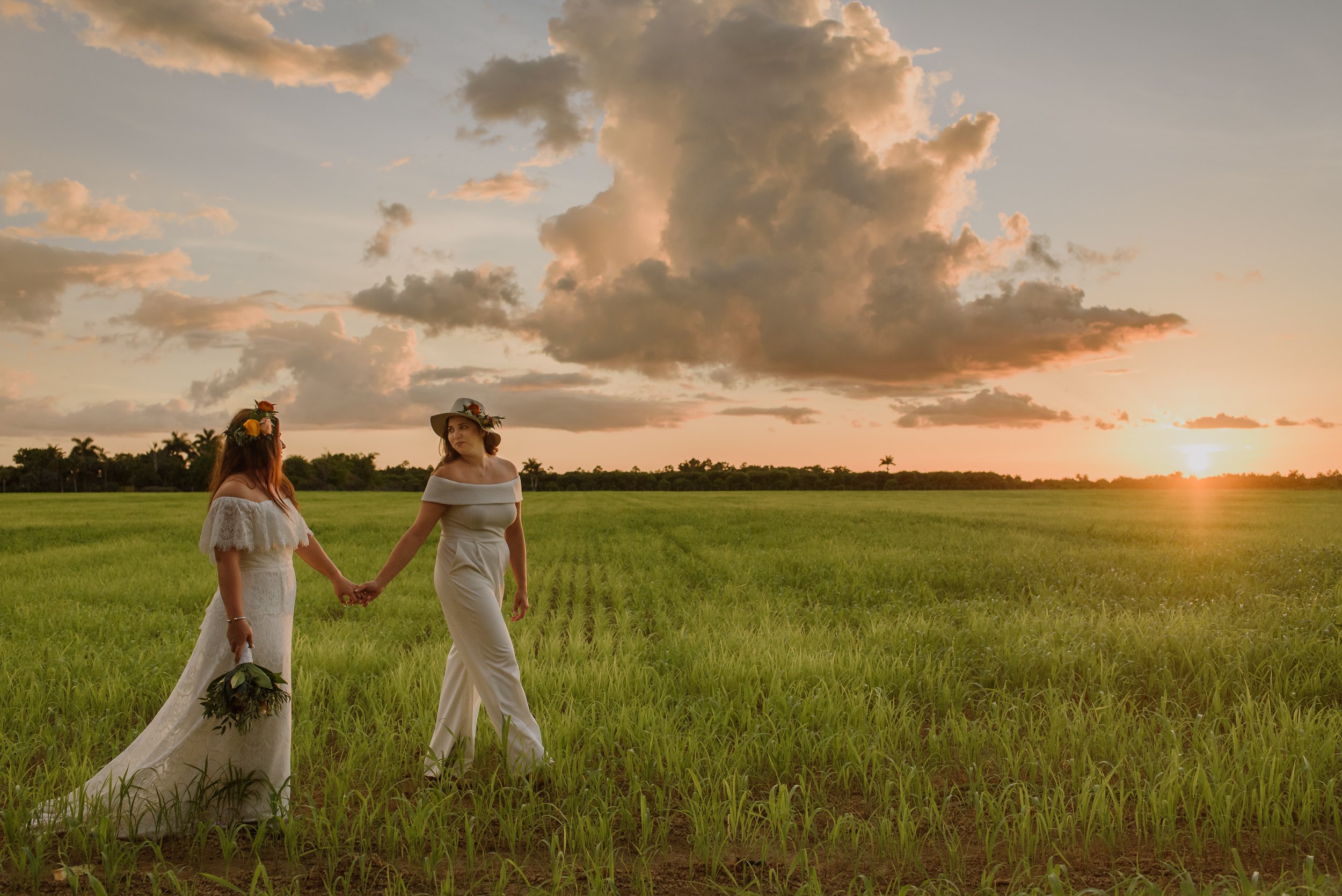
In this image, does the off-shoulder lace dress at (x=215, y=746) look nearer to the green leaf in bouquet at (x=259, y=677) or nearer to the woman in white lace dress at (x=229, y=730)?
the woman in white lace dress at (x=229, y=730)

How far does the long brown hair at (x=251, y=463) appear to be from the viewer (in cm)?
479

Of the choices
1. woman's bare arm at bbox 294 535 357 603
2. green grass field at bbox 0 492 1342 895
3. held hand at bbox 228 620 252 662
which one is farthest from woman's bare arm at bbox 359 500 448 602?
green grass field at bbox 0 492 1342 895

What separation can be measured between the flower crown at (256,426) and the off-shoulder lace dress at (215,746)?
17.5 inches

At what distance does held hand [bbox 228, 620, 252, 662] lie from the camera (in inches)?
175

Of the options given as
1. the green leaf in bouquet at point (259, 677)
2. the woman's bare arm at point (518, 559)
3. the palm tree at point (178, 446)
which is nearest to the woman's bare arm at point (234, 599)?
the green leaf in bouquet at point (259, 677)

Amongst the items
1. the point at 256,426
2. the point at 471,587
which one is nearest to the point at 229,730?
the point at 471,587

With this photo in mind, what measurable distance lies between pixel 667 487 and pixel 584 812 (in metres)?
109

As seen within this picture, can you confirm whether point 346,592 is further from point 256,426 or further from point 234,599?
point 256,426

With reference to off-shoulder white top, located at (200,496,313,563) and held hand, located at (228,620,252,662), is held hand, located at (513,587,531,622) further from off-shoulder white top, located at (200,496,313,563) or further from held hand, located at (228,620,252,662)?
held hand, located at (228,620,252,662)

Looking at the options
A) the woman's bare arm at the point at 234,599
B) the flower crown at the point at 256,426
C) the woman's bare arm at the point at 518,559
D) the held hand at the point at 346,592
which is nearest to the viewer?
the woman's bare arm at the point at 234,599

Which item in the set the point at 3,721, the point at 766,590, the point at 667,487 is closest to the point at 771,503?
the point at 766,590

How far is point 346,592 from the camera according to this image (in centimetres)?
546

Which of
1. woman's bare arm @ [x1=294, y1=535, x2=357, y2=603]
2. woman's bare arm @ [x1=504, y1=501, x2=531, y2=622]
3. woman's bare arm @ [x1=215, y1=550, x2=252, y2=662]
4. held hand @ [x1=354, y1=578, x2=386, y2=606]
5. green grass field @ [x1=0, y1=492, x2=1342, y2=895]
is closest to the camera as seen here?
green grass field @ [x1=0, y1=492, x2=1342, y2=895]

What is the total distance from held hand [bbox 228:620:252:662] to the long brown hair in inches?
28.1
